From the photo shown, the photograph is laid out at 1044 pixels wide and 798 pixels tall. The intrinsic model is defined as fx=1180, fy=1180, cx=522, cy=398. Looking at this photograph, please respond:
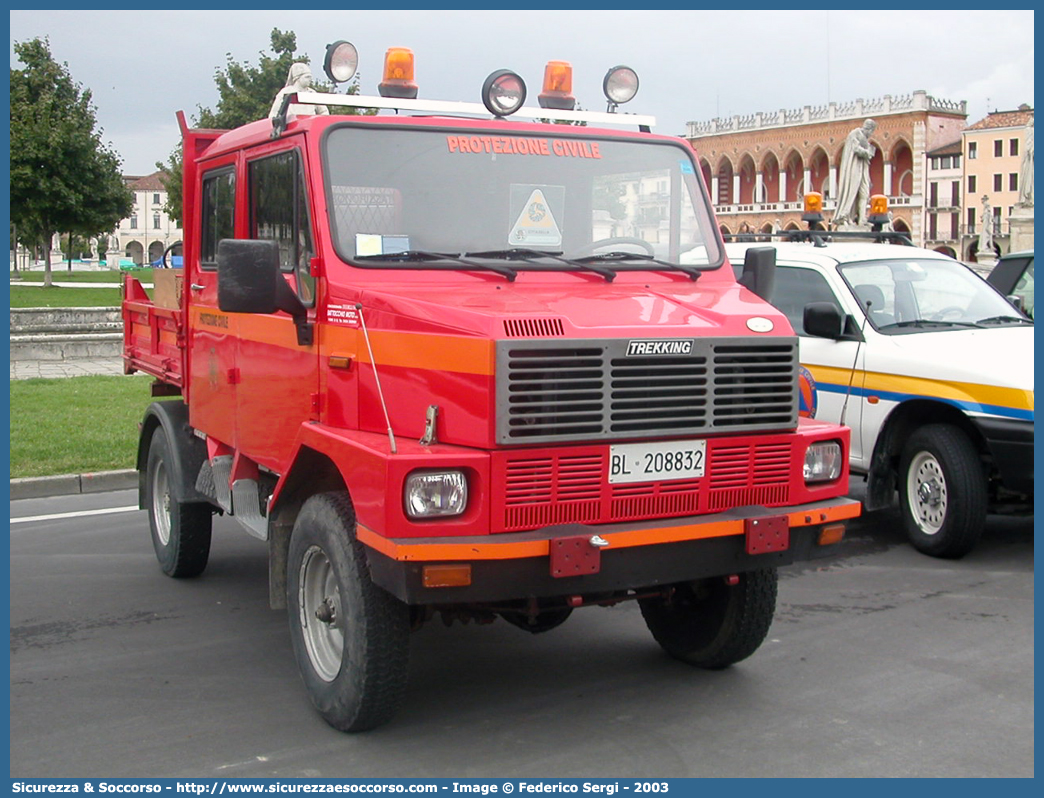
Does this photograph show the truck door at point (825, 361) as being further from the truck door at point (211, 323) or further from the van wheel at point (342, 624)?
the van wheel at point (342, 624)

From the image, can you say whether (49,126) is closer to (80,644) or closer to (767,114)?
(80,644)

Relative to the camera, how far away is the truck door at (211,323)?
6340 mm

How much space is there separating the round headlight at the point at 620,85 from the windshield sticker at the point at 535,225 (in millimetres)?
1031

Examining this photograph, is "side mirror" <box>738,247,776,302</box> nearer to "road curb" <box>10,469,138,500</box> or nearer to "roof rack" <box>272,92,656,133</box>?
"roof rack" <box>272,92,656,133</box>

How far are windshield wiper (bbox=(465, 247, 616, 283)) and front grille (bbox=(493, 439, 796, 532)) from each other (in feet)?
3.28

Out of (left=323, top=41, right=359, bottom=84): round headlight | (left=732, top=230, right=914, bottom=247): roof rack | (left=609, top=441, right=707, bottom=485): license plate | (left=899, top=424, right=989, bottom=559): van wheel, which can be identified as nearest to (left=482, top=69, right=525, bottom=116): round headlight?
(left=323, top=41, right=359, bottom=84): round headlight

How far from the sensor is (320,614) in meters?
4.97

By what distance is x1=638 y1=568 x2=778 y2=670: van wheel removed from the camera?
544cm

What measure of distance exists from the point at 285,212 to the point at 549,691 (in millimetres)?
2547

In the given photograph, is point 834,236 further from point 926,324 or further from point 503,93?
point 503,93

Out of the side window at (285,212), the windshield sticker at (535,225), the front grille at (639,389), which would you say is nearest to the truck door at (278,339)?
the side window at (285,212)

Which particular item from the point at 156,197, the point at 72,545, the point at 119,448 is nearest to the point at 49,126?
the point at 119,448

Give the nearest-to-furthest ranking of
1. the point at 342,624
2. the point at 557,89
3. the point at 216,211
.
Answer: the point at 342,624, the point at 557,89, the point at 216,211

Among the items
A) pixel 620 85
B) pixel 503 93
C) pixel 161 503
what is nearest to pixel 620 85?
pixel 620 85
